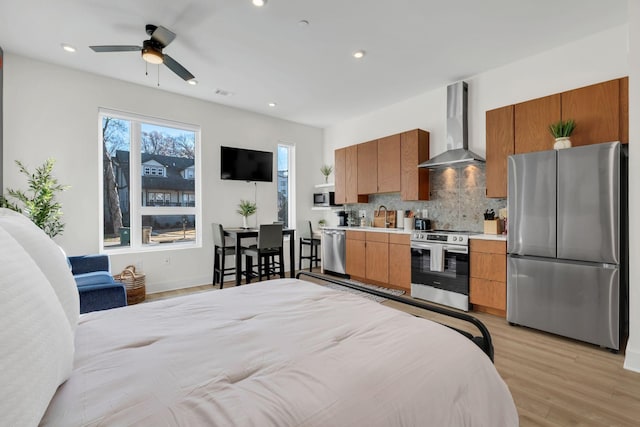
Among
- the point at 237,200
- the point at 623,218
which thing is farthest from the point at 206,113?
the point at 623,218

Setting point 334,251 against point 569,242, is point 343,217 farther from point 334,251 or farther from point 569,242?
point 569,242

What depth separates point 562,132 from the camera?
9.36ft

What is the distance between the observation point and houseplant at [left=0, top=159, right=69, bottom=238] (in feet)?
10.2

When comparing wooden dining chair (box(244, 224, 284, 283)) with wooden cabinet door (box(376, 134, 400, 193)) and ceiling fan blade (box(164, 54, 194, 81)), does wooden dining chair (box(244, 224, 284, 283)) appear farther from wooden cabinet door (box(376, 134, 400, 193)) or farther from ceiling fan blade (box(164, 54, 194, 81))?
ceiling fan blade (box(164, 54, 194, 81))

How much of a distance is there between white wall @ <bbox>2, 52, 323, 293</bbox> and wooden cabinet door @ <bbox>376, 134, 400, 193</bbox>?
212 cm

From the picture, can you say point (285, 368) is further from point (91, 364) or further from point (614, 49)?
point (614, 49)

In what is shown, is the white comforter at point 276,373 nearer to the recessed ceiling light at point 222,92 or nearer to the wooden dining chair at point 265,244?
the wooden dining chair at point 265,244

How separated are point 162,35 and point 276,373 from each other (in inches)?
117

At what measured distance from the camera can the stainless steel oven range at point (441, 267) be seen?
3.52m

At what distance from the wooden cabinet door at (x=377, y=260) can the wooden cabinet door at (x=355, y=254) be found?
107 mm

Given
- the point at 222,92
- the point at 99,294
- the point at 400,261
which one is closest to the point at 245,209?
the point at 222,92

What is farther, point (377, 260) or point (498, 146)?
point (377, 260)

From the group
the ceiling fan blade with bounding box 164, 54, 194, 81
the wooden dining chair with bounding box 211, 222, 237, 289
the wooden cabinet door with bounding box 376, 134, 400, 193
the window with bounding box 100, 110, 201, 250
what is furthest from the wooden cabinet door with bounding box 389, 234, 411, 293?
the ceiling fan blade with bounding box 164, 54, 194, 81

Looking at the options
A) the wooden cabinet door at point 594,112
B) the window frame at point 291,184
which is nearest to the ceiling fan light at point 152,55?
the window frame at point 291,184
